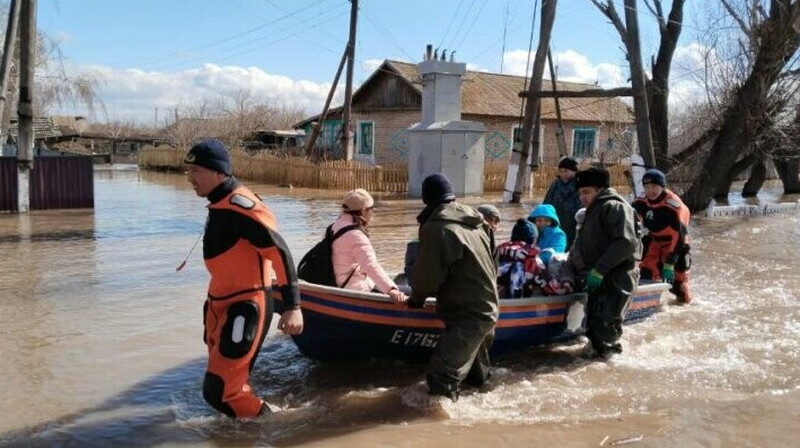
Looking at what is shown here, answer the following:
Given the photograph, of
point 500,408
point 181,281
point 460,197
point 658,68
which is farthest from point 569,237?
point 460,197

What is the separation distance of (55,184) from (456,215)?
15845 millimetres

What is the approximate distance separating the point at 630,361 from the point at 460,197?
54.7 feet

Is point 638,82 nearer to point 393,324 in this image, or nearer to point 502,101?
point 393,324

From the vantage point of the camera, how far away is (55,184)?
18281 millimetres

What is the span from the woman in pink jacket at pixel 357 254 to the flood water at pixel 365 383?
0.80 m

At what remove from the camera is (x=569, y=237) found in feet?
29.0

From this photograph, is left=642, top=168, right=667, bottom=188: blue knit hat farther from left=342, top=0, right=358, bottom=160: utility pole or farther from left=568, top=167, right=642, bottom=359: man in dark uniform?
left=342, top=0, right=358, bottom=160: utility pole

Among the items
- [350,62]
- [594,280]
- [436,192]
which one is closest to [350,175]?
[350,62]

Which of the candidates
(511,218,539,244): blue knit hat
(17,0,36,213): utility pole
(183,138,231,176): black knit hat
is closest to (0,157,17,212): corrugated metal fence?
(17,0,36,213): utility pole

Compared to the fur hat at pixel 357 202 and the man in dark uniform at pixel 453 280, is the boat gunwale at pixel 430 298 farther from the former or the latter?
the fur hat at pixel 357 202

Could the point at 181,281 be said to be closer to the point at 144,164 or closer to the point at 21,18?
the point at 21,18

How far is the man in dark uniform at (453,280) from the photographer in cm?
508

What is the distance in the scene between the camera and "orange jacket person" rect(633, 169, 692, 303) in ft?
27.3

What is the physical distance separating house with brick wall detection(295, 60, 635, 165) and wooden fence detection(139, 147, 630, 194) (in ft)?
6.33
